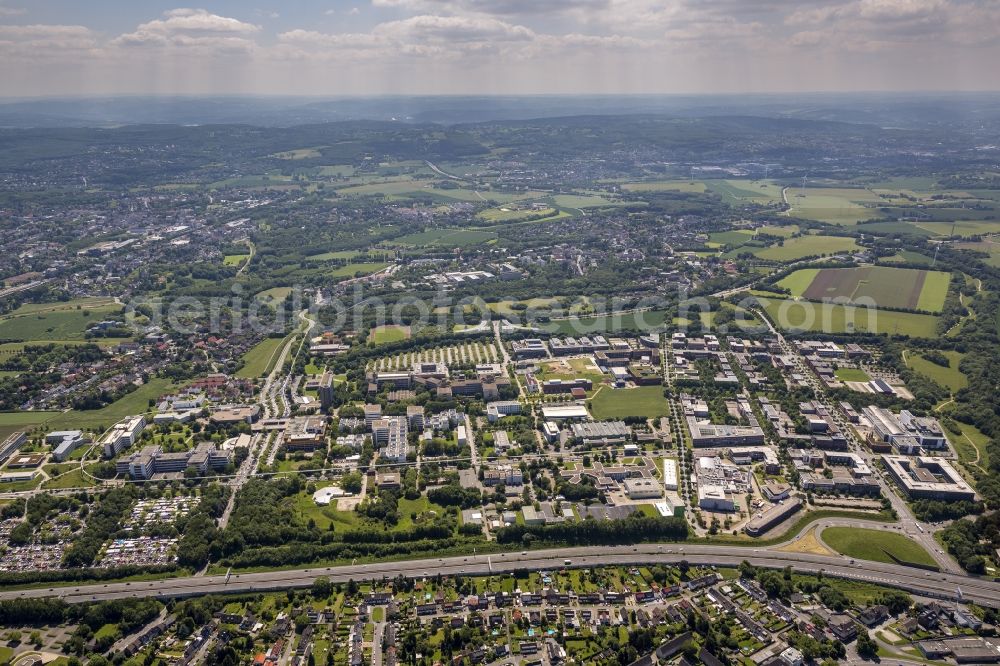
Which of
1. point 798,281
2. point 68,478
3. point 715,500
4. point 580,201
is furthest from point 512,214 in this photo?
point 68,478

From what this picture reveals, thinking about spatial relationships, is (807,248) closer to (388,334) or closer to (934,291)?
(934,291)

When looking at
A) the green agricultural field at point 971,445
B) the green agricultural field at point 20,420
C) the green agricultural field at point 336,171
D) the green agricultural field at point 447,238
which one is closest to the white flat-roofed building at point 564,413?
the green agricultural field at point 971,445

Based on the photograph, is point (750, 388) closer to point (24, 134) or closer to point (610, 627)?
point (610, 627)

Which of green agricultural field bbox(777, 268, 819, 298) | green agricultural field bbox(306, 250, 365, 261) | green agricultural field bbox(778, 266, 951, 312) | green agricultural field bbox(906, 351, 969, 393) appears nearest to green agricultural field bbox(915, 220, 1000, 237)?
green agricultural field bbox(778, 266, 951, 312)

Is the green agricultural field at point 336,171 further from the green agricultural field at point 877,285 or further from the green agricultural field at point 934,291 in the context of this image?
the green agricultural field at point 934,291

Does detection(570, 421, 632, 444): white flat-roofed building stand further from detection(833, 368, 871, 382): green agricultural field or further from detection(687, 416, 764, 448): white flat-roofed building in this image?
detection(833, 368, 871, 382): green agricultural field

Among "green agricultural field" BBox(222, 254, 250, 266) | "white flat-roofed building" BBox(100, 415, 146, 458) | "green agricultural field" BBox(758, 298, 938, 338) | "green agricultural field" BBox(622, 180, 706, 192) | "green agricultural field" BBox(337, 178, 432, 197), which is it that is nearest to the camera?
"white flat-roofed building" BBox(100, 415, 146, 458)

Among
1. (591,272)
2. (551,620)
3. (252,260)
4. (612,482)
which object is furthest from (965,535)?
(252,260)

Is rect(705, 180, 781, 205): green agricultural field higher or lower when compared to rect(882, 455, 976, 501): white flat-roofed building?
higher
